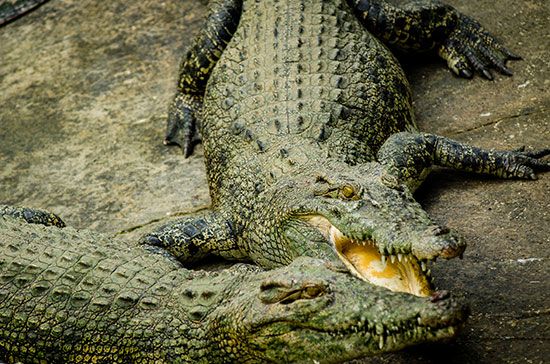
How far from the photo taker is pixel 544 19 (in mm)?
7070

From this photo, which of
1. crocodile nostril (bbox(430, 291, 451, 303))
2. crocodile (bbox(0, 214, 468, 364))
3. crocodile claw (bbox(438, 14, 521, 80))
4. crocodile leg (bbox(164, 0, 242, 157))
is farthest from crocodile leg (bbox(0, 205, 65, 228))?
crocodile claw (bbox(438, 14, 521, 80))

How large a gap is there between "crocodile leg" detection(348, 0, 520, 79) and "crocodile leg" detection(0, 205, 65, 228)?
9.02 ft

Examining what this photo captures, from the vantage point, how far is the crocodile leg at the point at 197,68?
686 cm

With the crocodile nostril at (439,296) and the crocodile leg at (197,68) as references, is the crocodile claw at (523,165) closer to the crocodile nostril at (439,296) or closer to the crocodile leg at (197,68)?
the crocodile nostril at (439,296)

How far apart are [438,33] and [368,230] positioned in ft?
10.1

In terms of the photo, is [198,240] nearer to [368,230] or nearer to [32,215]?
[32,215]

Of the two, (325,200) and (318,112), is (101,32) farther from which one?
(325,200)

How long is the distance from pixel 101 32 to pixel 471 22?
11.4ft

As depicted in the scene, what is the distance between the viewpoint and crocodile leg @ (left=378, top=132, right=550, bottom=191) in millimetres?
5496

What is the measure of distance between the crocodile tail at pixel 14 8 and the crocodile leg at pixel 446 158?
16.0 ft

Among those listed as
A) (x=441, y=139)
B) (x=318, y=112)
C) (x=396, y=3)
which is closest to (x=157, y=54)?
(x=396, y=3)

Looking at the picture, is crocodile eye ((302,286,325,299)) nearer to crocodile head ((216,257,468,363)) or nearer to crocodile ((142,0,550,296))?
crocodile head ((216,257,468,363))

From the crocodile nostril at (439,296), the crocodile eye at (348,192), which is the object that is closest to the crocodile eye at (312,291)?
the crocodile nostril at (439,296)

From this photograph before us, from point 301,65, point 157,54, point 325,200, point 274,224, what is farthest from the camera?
point 157,54
